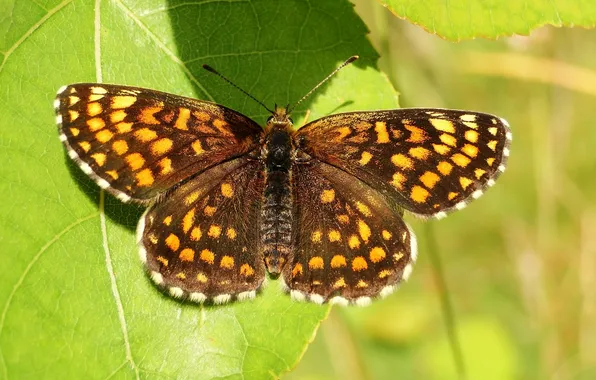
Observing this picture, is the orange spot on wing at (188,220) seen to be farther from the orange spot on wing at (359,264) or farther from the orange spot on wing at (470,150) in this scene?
the orange spot on wing at (470,150)

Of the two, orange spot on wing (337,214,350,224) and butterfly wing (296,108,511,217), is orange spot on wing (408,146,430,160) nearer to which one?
butterfly wing (296,108,511,217)

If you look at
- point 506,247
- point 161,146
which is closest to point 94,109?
point 161,146

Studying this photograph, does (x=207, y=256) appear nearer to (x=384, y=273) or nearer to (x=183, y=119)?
(x=183, y=119)

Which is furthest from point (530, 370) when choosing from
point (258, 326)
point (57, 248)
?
point (57, 248)

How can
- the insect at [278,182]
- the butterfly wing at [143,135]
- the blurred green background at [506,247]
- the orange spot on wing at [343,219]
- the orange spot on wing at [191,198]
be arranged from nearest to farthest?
the butterfly wing at [143,135] → the insect at [278,182] → the orange spot on wing at [191,198] → the orange spot on wing at [343,219] → the blurred green background at [506,247]

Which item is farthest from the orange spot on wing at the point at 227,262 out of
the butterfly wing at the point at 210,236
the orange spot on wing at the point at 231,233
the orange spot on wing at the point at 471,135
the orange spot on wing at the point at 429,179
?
the orange spot on wing at the point at 471,135

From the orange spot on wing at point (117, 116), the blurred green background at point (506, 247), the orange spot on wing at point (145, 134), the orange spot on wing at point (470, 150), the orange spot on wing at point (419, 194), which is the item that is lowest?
the blurred green background at point (506, 247)
